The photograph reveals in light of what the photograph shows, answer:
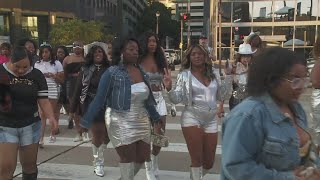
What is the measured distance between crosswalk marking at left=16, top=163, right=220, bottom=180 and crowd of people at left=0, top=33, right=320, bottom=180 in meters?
0.16

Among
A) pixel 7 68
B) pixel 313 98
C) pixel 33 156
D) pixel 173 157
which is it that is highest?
pixel 7 68

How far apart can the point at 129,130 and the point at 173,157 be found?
2.68 m

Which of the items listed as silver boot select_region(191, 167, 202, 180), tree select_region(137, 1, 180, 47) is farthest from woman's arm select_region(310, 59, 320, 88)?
tree select_region(137, 1, 180, 47)

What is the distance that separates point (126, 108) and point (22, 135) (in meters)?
1.11

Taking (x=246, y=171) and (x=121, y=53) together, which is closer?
(x=246, y=171)

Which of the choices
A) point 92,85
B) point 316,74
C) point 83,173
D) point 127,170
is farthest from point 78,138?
point 316,74

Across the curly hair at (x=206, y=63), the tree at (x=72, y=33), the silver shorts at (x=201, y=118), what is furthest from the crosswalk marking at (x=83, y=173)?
the tree at (x=72, y=33)

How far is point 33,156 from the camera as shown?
483cm

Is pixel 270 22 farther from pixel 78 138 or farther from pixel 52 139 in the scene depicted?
pixel 52 139

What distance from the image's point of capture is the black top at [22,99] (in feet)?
15.3

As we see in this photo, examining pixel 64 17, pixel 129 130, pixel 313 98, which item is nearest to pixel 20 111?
pixel 129 130

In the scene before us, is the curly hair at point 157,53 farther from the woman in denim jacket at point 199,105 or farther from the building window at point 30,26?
the building window at point 30,26

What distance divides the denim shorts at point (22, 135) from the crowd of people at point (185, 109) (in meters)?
0.01

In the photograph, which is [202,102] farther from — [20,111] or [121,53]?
[20,111]
